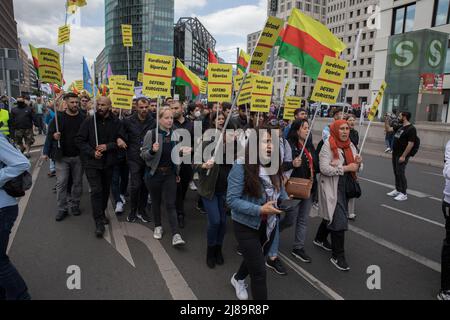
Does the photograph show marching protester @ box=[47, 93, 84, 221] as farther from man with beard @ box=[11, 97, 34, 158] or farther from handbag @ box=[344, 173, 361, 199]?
man with beard @ box=[11, 97, 34, 158]

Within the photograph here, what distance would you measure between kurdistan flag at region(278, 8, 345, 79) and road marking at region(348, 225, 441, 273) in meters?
2.72

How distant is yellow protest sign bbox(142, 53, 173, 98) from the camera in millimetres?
5113

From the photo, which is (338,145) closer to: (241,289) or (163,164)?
(241,289)

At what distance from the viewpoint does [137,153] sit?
5723 millimetres

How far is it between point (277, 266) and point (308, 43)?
3704mm

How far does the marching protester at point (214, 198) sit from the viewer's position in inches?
158

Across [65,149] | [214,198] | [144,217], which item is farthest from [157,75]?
[144,217]

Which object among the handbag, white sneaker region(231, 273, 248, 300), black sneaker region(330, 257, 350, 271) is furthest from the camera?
the handbag

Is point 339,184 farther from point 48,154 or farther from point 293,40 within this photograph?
point 48,154

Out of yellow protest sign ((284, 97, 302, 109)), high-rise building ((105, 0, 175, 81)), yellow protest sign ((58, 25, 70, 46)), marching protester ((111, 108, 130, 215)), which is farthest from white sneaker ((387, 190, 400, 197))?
high-rise building ((105, 0, 175, 81))

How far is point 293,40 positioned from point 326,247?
351cm

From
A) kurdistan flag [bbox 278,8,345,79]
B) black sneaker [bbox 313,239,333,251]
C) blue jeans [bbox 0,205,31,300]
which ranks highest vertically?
kurdistan flag [bbox 278,8,345,79]

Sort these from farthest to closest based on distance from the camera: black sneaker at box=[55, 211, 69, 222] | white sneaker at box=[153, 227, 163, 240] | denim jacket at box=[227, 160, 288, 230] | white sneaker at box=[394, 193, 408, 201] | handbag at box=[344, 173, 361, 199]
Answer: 1. white sneaker at box=[394, 193, 408, 201]
2. black sneaker at box=[55, 211, 69, 222]
3. white sneaker at box=[153, 227, 163, 240]
4. handbag at box=[344, 173, 361, 199]
5. denim jacket at box=[227, 160, 288, 230]
